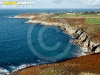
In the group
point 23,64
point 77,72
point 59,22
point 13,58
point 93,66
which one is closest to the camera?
point 77,72

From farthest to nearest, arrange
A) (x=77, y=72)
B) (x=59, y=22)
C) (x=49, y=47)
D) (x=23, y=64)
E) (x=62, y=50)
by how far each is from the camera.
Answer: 1. (x=59, y=22)
2. (x=49, y=47)
3. (x=62, y=50)
4. (x=23, y=64)
5. (x=77, y=72)

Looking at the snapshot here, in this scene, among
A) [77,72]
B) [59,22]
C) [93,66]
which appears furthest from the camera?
[59,22]

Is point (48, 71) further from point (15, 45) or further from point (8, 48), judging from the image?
point (15, 45)

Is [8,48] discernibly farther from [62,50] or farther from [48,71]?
[48,71]

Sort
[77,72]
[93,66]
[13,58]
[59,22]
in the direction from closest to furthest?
[77,72] → [93,66] → [13,58] → [59,22]

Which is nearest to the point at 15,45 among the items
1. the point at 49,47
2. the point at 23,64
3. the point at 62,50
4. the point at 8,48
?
the point at 8,48

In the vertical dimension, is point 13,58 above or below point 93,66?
below

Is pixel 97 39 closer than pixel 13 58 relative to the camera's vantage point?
No

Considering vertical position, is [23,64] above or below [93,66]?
below

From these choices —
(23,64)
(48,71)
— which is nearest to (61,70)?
(48,71)
